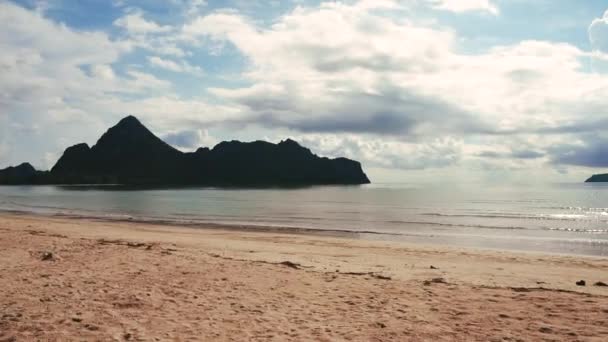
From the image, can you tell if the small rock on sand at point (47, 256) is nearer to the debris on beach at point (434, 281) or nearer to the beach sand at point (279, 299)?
the beach sand at point (279, 299)

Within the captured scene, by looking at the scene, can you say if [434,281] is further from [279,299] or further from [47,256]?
[47,256]

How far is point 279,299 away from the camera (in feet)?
30.5

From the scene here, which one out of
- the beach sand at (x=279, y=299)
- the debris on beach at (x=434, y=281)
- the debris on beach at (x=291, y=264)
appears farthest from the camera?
the debris on beach at (x=291, y=264)

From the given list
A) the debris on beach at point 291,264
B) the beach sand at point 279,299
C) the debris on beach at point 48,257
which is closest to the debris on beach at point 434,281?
the beach sand at point 279,299

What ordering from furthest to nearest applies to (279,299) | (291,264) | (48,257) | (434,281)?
(291,264) → (48,257) → (434,281) → (279,299)

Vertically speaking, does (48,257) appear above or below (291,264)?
above

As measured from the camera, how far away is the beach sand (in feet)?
23.6

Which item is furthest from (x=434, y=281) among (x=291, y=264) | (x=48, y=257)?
(x=48, y=257)

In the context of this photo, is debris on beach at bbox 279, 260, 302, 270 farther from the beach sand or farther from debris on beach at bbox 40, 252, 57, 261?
debris on beach at bbox 40, 252, 57, 261

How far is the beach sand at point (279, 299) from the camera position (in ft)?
23.6

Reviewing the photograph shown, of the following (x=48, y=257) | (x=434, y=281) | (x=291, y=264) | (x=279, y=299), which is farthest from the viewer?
(x=291, y=264)

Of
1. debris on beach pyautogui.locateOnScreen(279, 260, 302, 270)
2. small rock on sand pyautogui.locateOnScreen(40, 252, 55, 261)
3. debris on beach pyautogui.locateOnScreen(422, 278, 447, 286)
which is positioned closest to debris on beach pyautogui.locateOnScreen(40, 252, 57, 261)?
small rock on sand pyautogui.locateOnScreen(40, 252, 55, 261)

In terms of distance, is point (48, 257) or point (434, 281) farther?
point (48, 257)

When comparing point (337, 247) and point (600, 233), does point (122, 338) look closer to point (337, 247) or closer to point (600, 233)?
point (337, 247)
